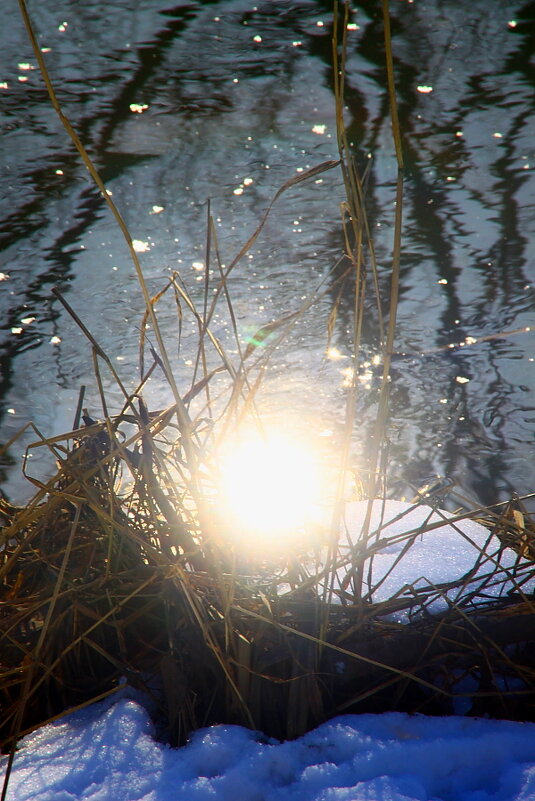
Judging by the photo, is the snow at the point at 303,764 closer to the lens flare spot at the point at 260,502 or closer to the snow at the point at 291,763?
the snow at the point at 291,763

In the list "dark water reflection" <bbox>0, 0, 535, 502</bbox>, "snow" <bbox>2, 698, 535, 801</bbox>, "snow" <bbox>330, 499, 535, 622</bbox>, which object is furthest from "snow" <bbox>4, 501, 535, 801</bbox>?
"dark water reflection" <bbox>0, 0, 535, 502</bbox>

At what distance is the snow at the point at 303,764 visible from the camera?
76 centimetres

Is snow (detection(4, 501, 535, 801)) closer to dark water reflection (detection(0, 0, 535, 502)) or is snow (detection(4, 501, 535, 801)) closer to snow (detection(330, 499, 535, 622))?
snow (detection(330, 499, 535, 622))

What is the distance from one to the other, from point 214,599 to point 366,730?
0.84 ft

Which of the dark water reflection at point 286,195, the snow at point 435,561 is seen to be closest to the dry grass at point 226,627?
the snow at point 435,561

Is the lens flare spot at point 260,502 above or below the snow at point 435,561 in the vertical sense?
above

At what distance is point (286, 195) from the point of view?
3023mm

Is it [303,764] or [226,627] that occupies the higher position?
[226,627]

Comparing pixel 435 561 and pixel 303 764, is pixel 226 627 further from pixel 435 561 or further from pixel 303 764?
pixel 435 561

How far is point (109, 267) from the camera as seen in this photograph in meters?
2.78

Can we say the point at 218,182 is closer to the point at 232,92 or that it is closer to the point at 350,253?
the point at 232,92

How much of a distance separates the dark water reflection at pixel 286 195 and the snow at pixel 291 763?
1.06m

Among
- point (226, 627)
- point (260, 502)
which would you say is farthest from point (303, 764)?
point (260, 502)

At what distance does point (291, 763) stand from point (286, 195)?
2620 mm
